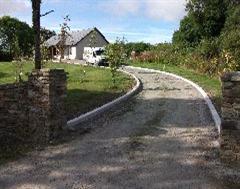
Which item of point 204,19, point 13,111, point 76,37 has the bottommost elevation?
point 13,111

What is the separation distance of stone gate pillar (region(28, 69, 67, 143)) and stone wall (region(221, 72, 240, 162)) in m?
4.35

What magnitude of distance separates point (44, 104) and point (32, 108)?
377 mm

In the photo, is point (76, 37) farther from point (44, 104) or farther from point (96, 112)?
point (44, 104)

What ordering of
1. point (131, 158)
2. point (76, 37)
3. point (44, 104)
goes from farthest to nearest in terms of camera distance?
point (76, 37)
point (44, 104)
point (131, 158)

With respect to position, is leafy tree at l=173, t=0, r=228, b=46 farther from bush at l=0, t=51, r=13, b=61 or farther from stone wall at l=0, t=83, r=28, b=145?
stone wall at l=0, t=83, r=28, b=145

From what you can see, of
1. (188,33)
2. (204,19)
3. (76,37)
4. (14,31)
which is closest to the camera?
(204,19)

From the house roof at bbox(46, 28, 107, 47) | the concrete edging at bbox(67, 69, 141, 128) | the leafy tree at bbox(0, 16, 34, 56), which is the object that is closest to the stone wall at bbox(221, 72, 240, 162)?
the concrete edging at bbox(67, 69, 141, 128)

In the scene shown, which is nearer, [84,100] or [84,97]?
[84,100]

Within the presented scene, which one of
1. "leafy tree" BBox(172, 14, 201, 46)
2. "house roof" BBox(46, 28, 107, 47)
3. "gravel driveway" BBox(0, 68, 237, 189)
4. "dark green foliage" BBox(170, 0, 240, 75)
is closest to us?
"gravel driveway" BBox(0, 68, 237, 189)

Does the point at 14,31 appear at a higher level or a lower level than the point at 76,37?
higher

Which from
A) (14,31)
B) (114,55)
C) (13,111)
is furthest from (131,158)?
(14,31)

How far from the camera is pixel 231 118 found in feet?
36.1

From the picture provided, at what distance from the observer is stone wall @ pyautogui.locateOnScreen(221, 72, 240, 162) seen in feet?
36.0

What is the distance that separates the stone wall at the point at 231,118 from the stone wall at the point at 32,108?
14.3 feet
